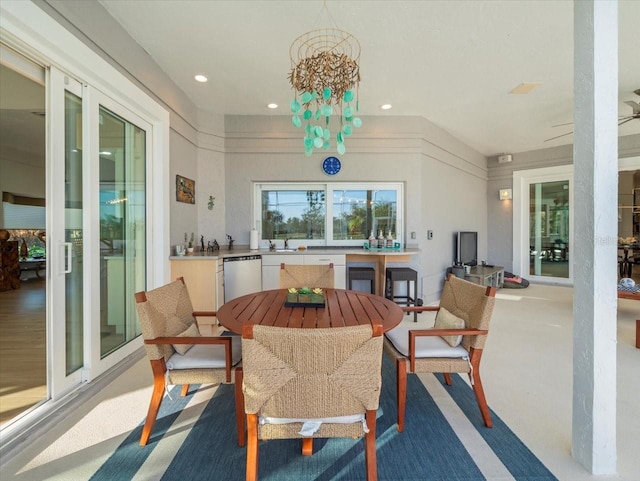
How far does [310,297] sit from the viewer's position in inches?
80.7

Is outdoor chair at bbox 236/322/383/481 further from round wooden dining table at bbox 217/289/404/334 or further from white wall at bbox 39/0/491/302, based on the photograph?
white wall at bbox 39/0/491/302

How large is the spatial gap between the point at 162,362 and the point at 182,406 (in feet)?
1.89

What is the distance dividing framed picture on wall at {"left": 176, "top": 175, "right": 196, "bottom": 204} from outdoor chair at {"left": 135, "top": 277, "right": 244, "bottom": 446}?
7.57 feet

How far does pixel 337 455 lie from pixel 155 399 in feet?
3.57

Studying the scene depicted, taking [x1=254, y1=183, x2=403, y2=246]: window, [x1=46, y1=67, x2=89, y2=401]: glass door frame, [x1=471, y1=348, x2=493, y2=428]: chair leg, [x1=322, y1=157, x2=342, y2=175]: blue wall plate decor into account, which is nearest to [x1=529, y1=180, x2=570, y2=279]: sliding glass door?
[x1=254, y1=183, x2=403, y2=246]: window

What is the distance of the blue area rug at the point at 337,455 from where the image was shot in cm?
146

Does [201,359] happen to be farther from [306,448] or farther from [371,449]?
[371,449]

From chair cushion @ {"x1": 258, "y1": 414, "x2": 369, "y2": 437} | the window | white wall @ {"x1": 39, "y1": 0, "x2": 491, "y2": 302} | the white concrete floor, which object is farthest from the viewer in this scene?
the window

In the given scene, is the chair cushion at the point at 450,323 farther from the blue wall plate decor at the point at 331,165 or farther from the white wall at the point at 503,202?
the white wall at the point at 503,202

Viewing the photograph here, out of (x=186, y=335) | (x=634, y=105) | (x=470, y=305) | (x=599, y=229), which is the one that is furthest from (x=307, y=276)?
(x=634, y=105)

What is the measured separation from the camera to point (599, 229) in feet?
4.73

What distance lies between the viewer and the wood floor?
6.67ft

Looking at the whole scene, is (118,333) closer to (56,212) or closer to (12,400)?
(12,400)

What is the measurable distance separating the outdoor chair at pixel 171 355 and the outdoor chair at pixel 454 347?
102 centimetres
